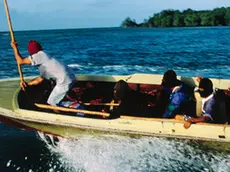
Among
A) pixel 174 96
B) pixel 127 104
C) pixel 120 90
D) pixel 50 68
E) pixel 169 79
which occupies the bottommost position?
pixel 127 104

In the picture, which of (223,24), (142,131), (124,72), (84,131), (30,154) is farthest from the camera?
(223,24)

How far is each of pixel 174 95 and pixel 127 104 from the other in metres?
1.00

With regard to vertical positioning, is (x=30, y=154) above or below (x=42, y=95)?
below

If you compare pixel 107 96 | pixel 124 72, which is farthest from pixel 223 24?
pixel 107 96

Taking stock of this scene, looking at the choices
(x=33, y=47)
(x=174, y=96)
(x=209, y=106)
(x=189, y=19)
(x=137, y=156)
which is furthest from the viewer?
(x=189, y=19)

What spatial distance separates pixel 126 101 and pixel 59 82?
1525 mm

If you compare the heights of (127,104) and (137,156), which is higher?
(127,104)

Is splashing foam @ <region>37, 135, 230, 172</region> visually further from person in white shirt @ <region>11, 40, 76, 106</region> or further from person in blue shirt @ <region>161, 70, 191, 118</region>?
person in white shirt @ <region>11, 40, 76, 106</region>

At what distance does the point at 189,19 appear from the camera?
129 metres

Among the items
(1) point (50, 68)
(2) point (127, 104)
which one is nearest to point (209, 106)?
(2) point (127, 104)

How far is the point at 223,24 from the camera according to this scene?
122688 millimetres

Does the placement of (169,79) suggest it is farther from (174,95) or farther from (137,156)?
(137,156)

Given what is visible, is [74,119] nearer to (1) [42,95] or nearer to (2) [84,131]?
(2) [84,131]

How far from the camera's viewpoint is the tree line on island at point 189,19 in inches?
4798
